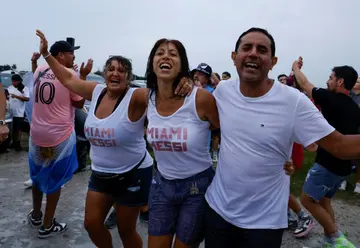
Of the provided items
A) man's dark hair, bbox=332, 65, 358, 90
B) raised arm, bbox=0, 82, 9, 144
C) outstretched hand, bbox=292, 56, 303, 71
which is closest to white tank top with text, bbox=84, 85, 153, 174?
raised arm, bbox=0, 82, 9, 144

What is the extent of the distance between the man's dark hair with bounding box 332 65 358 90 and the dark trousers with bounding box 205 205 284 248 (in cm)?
214

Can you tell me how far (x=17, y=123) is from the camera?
8.52m

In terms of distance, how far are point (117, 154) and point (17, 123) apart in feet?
22.4

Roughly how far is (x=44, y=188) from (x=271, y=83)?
113 inches

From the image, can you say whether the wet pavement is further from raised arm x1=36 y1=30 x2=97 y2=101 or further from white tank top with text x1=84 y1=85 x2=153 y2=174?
raised arm x1=36 y1=30 x2=97 y2=101

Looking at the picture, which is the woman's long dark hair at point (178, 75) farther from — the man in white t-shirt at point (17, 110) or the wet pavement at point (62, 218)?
the man in white t-shirt at point (17, 110)

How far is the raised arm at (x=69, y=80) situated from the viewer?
308 cm

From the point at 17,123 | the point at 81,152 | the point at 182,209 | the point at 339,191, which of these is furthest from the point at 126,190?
the point at 17,123

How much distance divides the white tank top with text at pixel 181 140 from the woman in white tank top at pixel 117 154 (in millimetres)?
441

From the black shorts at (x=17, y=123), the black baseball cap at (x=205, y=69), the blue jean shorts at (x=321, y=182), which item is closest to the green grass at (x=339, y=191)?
the blue jean shorts at (x=321, y=182)

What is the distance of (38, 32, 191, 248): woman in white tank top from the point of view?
107 inches

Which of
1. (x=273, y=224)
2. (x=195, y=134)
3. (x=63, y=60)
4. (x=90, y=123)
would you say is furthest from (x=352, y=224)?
(x=63, y=60)

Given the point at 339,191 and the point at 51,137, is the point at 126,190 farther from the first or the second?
the point at 339,191

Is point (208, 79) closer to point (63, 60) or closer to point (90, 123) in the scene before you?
point (63, 60)
